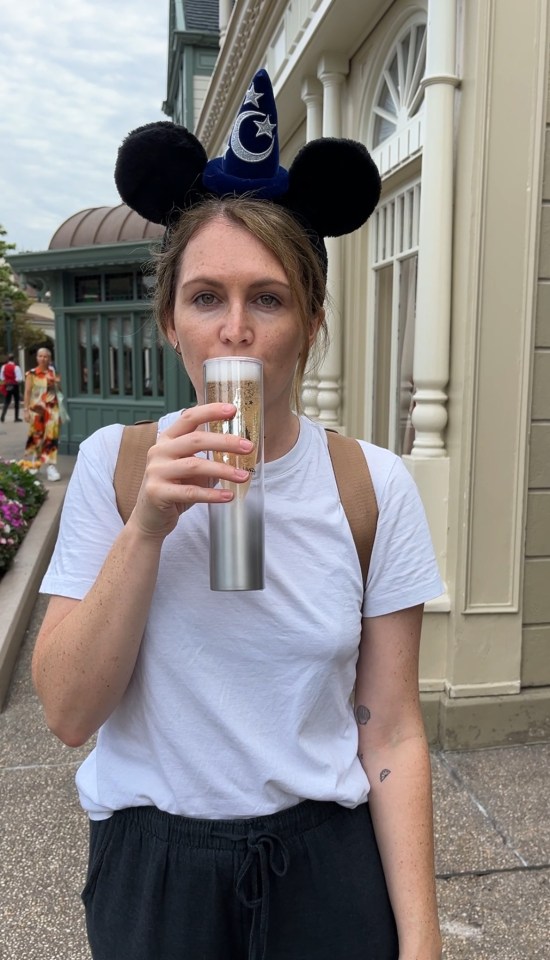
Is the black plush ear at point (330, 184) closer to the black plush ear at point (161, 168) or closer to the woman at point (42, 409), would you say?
the black plush ear at point (161, 168)

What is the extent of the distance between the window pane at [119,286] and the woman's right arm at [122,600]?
12517 millimetres

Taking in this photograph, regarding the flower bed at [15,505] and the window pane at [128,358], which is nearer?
the flower bed at [15,505]

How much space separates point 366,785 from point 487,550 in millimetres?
2687

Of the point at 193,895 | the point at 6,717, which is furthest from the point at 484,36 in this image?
the point at 6,717

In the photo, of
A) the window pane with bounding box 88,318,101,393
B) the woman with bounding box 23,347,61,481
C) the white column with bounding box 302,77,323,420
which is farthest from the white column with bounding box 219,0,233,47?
the white column with bounding box 302,77,323,420

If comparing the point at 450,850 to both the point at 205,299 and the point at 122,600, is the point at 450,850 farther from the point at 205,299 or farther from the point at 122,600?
the point at 205,299

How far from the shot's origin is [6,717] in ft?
14.0

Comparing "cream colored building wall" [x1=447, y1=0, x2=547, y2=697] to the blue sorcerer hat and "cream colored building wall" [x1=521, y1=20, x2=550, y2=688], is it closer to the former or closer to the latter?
"cream colored building wall" [x1=521, y1=20, x2=550, y2=688]

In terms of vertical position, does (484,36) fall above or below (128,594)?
above

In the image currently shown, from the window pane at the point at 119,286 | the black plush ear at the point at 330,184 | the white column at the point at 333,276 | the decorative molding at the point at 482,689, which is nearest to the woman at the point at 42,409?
the window pane at the point at 119,286

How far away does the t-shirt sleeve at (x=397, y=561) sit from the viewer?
4.14 ft

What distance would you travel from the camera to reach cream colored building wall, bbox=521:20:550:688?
3.66 metres

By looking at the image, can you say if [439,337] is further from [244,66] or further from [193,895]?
[244,66]

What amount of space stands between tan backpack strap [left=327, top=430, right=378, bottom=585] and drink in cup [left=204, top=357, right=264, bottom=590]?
0.30 m
